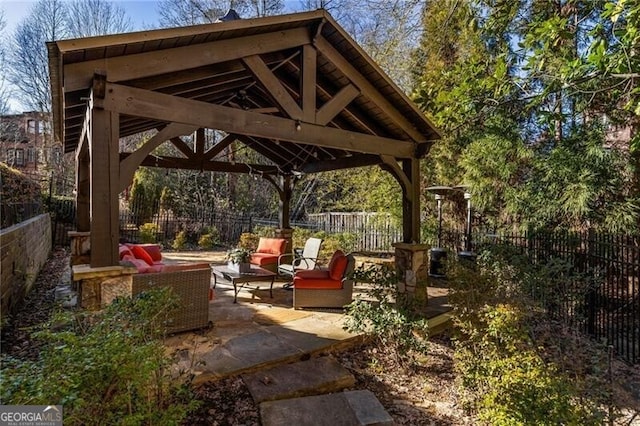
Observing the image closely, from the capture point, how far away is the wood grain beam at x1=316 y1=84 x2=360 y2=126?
181 inches

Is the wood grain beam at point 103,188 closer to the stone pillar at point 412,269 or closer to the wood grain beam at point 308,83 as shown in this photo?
the wood grain beam at point 308,83

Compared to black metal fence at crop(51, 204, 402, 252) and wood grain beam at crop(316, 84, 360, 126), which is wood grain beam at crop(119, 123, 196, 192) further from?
black metal fence at crop(51, 204, 402, 252)

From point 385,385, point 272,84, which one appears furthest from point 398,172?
point 385,385

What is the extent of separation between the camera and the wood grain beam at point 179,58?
3061 millimetres

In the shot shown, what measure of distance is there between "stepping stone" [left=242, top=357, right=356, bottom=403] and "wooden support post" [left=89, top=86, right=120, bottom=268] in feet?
5.40

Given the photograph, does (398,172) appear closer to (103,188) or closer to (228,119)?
(228,119)

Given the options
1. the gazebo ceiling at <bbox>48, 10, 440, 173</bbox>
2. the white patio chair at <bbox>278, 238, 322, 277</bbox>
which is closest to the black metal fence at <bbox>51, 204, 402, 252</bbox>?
the white patio chair at <bbox>278, 238, 322, 277</bbox>

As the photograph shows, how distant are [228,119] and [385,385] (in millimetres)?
3153

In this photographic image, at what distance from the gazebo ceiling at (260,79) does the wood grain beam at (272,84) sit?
0.01 meters

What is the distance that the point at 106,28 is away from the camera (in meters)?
15.8

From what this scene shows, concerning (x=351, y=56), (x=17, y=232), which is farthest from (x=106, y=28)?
(x=351, y=56)

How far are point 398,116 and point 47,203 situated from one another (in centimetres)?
1110

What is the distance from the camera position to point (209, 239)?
41.3ft

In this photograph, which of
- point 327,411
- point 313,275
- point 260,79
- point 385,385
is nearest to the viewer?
point 327,411
